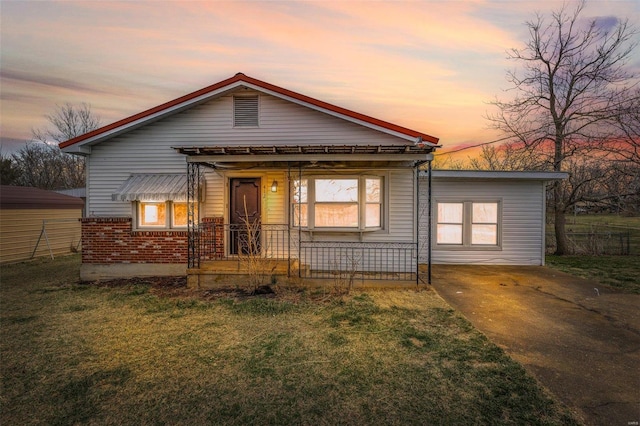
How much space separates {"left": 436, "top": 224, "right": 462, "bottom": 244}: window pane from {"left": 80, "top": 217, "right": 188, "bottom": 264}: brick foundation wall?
8.61 meters

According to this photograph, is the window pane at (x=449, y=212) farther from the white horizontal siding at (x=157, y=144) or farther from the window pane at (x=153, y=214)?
the window pane at (x=153, y=214)

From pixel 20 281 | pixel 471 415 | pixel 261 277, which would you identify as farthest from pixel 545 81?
→ pixel 20 281

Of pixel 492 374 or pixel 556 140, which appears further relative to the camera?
pixel 556 140

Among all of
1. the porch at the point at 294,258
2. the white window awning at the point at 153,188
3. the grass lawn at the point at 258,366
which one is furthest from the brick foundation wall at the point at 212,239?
the grass lawn at the point at 258,366

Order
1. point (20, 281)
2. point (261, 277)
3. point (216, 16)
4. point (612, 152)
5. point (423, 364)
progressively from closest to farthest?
point (423, 364), point (261, 277), point (20, 281), point (216, 16), point (612, 152)

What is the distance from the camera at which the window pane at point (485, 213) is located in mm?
10797

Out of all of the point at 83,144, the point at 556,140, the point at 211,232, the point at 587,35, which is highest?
the point at 587,35

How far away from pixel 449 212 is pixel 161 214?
9.73 metres

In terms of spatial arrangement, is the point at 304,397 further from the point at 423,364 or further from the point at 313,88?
the point at 313,88

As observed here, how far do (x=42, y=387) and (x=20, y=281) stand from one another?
8.10 metres

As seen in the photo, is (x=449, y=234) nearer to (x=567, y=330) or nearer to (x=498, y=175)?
(x=498, y=175)

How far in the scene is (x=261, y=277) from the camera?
25.6 ft

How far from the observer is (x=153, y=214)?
30.7ft

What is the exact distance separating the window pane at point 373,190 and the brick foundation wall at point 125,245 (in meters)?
5.64
